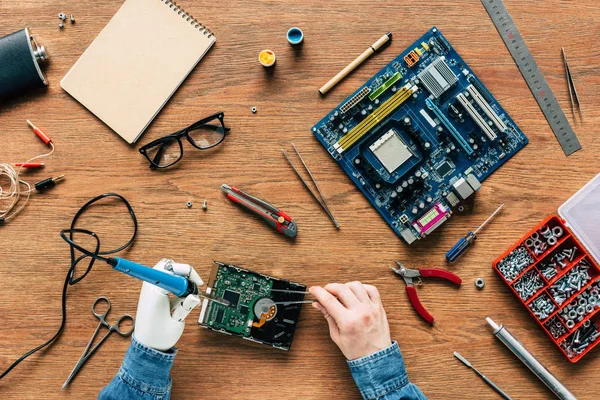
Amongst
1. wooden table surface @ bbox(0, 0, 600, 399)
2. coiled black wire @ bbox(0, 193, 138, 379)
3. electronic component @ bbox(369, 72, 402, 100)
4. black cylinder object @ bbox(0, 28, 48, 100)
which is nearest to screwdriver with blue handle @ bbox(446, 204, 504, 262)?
wooden table surface @ bbox(0, 0, 600, 399)

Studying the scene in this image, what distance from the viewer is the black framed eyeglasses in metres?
1.80

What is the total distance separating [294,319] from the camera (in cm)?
175

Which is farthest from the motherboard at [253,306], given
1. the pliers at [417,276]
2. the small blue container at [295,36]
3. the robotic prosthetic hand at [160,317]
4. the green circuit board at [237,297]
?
the small blue container at [295,36]

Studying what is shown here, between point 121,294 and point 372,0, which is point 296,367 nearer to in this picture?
point 121,294

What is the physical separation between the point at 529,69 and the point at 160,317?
1619 mm

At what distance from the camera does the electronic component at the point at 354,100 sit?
178 cm

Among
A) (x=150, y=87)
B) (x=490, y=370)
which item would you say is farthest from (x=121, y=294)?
(x=490, y=370)

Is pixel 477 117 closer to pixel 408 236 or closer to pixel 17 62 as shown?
pixel 408 236

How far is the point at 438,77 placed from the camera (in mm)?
1762

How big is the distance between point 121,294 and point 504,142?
1540mm

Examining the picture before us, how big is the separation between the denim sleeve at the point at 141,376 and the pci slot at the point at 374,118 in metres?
0.98

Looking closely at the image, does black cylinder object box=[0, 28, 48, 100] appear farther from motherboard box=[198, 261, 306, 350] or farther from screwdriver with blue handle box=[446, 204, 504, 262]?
screwdriver with blue handle box=[446, 204, 504, 262]

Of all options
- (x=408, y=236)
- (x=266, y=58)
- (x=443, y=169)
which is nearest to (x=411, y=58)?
(x=443, y=169)

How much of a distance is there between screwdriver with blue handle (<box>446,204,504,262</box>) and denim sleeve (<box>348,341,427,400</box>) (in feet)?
1.34
